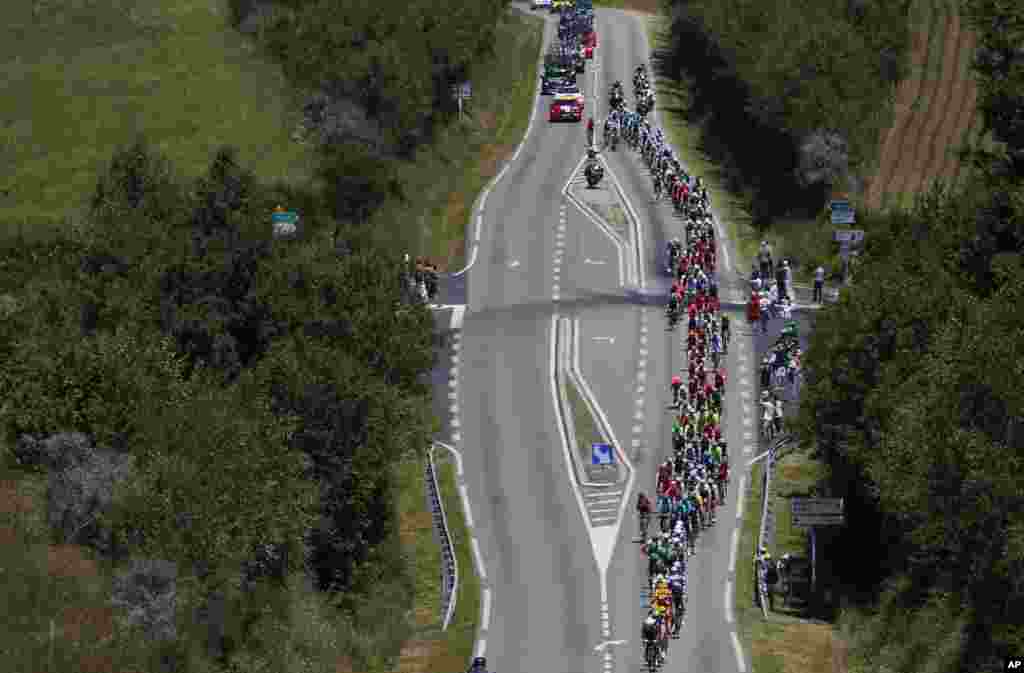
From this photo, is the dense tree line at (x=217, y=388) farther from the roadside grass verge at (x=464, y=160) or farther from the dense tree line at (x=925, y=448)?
the dense tree line at (x=925, y=448)

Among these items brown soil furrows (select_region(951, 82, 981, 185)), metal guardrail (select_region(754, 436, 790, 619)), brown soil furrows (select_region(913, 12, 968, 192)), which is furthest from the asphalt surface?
brown soil furrows (select_region(951, 82, 981, 185))

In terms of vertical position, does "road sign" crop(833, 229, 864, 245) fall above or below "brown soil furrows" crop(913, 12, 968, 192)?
below

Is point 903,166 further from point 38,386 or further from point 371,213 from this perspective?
point 38,386

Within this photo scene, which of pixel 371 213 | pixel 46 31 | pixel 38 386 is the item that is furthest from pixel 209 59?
pixel 38 386

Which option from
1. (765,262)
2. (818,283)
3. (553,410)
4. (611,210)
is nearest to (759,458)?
(553,410)

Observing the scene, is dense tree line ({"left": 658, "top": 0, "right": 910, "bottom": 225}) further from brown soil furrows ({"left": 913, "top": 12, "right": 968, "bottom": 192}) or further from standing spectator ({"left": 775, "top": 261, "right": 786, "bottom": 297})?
standing spectator ({"left": 775, "top": 261, "right": 786, "bottom": 297})

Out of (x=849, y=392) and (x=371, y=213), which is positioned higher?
(x=371, y=213)
